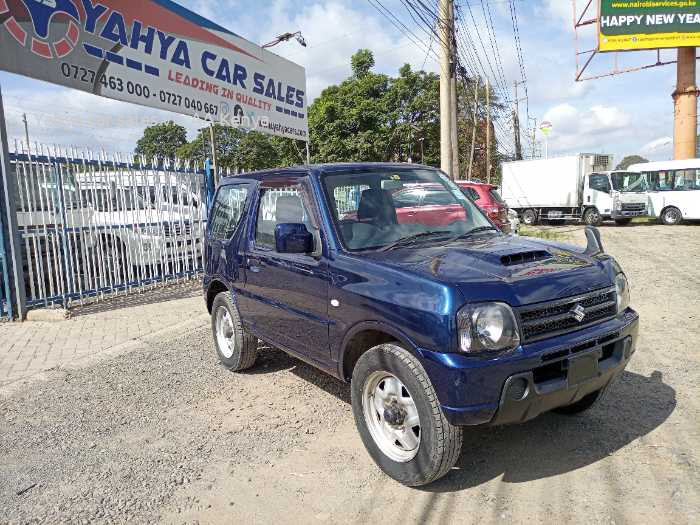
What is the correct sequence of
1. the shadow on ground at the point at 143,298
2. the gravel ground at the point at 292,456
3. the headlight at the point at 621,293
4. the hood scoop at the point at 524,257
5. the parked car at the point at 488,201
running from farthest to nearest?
the parked car at the point at 488,201 < the shadow on ground at the point at 143,298 < the headlight at the point at 621,293 < the hood scoop at the point at 524,257 < the gravel ground at the point at 292,456

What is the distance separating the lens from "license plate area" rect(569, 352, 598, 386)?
278 cm

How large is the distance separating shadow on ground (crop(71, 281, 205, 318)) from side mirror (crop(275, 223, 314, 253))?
4.87 meters

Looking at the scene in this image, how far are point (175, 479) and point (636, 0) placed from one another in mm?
30603

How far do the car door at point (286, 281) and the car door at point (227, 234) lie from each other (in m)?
0.24

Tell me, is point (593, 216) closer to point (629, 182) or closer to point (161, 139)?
point (629, 182)

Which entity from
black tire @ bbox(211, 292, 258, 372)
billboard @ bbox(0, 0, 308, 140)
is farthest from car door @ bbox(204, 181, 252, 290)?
billboard @ bbox(0, 0, 308, 140)

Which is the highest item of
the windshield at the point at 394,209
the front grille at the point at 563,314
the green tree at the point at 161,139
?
the green tree at the point at 161,139

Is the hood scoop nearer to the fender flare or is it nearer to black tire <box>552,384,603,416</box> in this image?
the fender flare

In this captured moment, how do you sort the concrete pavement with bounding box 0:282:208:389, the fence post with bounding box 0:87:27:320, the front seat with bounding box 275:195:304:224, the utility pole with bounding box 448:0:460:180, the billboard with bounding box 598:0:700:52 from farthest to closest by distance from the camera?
the billboard with bounding box 598:0:700:52 < the utility pole with bounding box 448:0:460:180 < the fence post with bounding box 0:87:27:320 < the concrete pavement with bounding box 0:282:208:389 < the front seat with bounding box 275:195:304:224

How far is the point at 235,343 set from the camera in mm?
4906

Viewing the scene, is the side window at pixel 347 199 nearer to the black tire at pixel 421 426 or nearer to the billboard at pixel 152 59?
the black tire at pixel 421 426

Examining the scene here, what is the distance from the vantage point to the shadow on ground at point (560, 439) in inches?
123

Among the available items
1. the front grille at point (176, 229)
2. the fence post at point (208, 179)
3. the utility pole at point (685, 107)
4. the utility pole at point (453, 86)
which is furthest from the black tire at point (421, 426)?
the utility pole at point (685, 107)

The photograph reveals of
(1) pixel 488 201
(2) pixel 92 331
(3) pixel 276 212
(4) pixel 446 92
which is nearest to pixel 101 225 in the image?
(2) pixel 92 331
